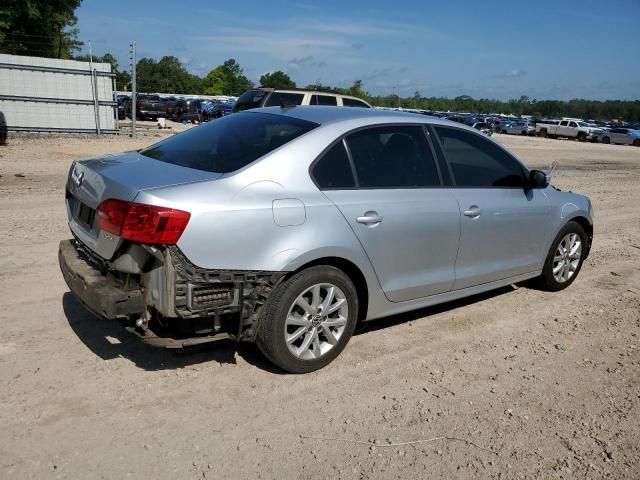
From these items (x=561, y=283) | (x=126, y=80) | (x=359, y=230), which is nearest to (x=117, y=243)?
(x=359, y=230)

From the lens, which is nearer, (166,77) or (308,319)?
(308,319)

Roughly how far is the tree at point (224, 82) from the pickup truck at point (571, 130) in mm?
69533

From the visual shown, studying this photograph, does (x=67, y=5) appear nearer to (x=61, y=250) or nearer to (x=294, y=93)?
(x=294, y=93)

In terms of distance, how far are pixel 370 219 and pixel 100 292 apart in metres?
1.75

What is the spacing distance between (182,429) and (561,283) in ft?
13.6

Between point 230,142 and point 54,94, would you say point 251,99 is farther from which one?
point 230,142

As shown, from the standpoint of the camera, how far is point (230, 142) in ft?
12.8

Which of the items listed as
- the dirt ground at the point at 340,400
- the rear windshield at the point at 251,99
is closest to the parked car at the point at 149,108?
the rear windshield at the point at 251,99

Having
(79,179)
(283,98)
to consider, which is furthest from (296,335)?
(283,98)

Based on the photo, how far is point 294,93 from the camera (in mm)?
14352

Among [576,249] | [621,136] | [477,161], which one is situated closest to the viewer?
[477,161]

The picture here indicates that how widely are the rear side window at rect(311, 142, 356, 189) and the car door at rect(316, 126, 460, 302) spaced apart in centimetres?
2

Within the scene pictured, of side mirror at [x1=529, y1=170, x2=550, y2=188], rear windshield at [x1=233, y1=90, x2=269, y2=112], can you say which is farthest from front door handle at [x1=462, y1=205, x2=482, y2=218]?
rear windshield at [x1=233, y1=90, x2=269, y2=112]

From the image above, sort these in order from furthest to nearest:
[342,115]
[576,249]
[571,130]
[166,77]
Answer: [166,77] < [571,130] < [576,249] < [342,115]
